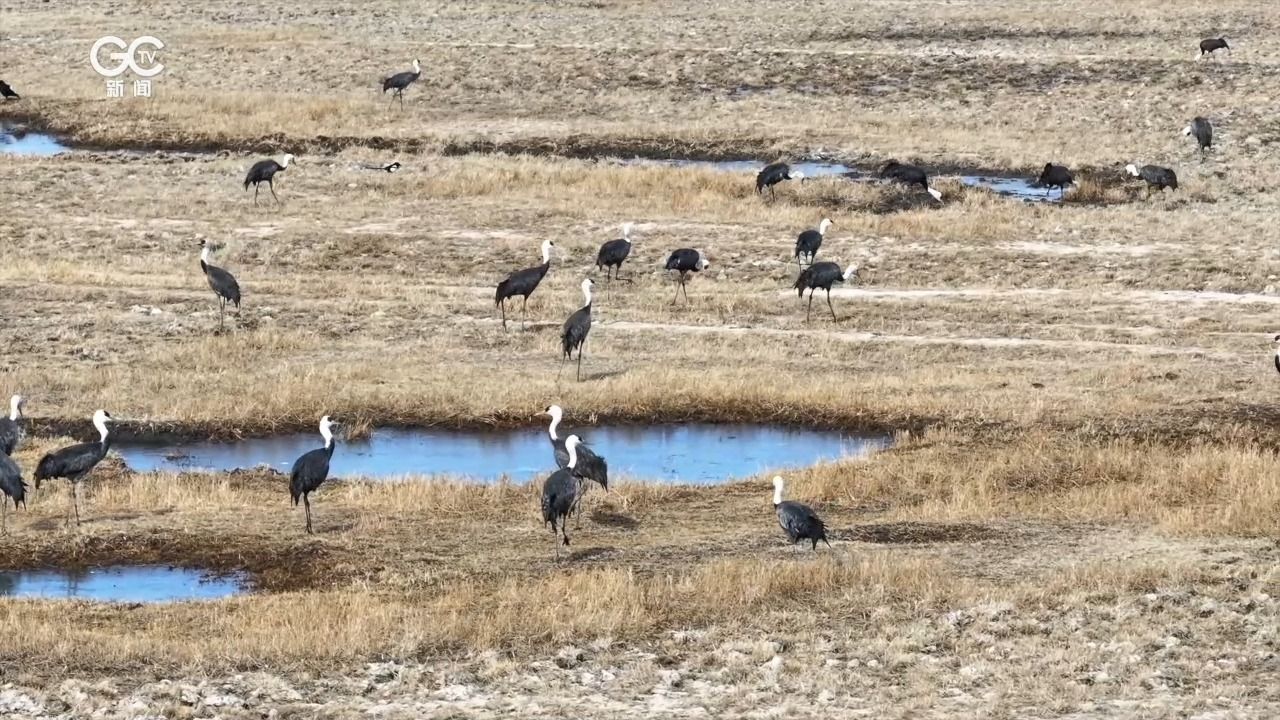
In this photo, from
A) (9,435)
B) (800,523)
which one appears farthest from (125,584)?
(800,523)

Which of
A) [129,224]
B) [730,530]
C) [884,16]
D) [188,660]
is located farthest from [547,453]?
[884,16]

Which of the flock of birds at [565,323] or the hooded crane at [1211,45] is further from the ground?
the hooded crane at [1211,45]

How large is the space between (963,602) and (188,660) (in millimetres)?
6924

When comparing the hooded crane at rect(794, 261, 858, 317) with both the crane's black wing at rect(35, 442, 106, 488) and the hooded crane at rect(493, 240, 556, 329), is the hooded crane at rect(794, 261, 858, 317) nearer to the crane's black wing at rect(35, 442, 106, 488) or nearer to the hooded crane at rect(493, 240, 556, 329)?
the hooded crane at rect(493, 240, 556, 329)

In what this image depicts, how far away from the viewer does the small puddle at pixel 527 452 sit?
25125 mm

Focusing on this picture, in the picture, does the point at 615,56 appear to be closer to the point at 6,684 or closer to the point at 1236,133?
the point at 1236,133

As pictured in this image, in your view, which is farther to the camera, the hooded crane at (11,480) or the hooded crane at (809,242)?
the hooded crane at (809,242)

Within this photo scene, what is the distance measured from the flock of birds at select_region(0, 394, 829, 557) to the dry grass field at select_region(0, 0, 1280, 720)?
15.5 inches

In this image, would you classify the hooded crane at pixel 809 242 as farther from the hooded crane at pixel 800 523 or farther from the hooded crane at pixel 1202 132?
the hooded crane at pixel 800 523

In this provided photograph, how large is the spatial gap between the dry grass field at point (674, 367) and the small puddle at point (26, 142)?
28.8 inches

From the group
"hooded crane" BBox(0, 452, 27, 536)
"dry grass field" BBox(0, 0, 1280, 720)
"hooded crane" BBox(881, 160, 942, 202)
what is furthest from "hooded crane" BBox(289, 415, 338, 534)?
"hooded crane" BBox(881, 160, 942, 202)

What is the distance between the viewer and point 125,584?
1991 centimetres

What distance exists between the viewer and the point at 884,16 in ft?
232
